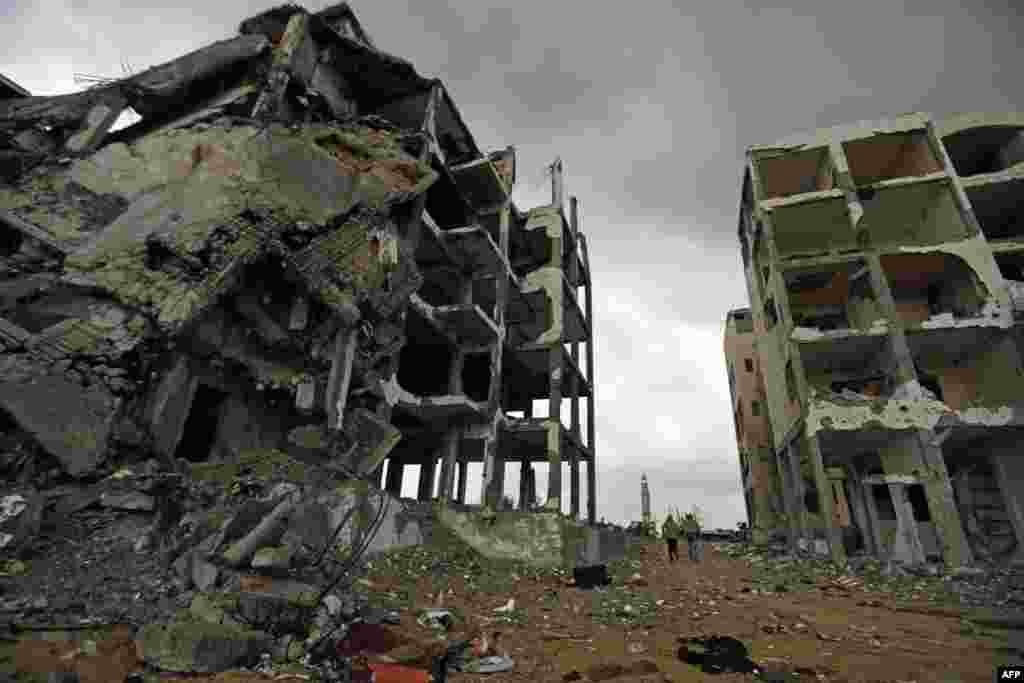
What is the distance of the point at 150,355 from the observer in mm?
7457

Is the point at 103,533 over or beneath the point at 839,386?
beneath

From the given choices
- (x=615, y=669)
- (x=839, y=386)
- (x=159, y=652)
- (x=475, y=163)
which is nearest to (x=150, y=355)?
(x=159, y=652)

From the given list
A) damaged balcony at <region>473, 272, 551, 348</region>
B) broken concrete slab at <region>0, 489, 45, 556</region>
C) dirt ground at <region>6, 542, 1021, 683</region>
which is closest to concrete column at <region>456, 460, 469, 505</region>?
damaged balcony at <region>473, 272, 551, 348</region>

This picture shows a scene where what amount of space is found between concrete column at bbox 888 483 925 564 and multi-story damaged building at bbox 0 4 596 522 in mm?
9828

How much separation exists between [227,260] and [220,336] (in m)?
1.36

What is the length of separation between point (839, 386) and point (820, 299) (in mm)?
3294

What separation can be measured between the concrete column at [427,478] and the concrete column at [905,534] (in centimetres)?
1573

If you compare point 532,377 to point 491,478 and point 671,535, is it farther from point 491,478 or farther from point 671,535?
point 671,535

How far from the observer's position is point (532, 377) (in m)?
22.4

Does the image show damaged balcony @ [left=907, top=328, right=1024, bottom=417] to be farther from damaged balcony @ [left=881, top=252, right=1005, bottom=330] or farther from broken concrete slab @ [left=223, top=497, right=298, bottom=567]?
broken concrete slab @ [left=223, top=497, right=298, bottom=567]

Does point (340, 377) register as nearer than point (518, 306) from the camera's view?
Yes

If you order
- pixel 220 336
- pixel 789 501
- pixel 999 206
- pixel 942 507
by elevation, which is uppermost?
pixel 999 206

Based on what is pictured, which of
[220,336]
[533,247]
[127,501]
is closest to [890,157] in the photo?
[533,247]

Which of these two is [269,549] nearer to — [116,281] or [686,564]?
[116,281]
